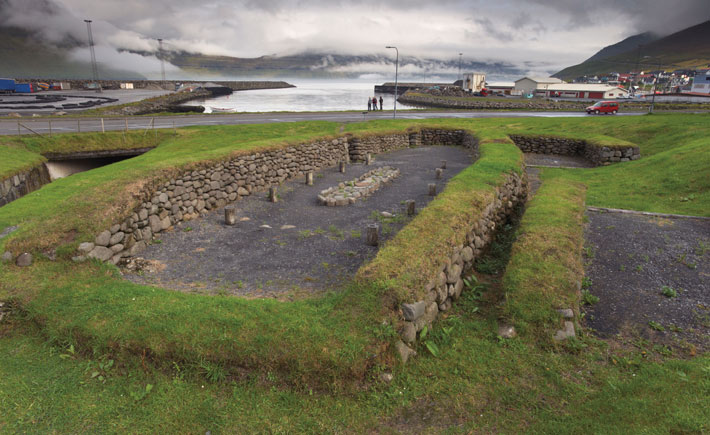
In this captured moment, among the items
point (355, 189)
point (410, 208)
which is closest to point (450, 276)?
point (410, 208)

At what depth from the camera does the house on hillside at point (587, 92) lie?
109500 millimetres

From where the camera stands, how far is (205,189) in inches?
615

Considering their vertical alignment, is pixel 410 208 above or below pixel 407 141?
below

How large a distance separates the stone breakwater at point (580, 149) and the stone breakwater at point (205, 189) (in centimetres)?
1385

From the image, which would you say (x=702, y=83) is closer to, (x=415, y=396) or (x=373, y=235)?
(x=373, y=235)

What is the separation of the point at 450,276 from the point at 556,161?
22.3 metres

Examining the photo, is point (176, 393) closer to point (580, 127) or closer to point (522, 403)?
point (522, 403)

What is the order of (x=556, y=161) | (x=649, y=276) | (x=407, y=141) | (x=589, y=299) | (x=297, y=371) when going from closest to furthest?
(x=297, y=371), (x=589, y=299), (x=649, y=276), (x=556, y=161), (x=407, y=141)

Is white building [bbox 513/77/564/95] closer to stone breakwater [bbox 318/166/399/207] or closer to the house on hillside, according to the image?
the house on hillside

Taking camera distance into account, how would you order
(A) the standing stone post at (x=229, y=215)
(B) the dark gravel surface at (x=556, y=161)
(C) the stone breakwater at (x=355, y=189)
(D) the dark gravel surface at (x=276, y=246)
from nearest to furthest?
(D) the dark gravel surface at (x=276, y=246), (A) the standing stone post at (x=229, y=215), (C) the stone breakwater at (x=355, y=189), (B) the dark gravel surface at (x=556, y=161)

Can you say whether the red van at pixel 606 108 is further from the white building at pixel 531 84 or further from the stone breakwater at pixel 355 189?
the white building at pixel 531 84

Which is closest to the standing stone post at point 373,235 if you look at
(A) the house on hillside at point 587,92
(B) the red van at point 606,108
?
(B) the red van at point 606,108

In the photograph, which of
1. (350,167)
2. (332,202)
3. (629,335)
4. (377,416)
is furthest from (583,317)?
(350,167)

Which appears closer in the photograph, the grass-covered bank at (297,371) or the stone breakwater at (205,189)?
the grass-covered bank at (297,371)
